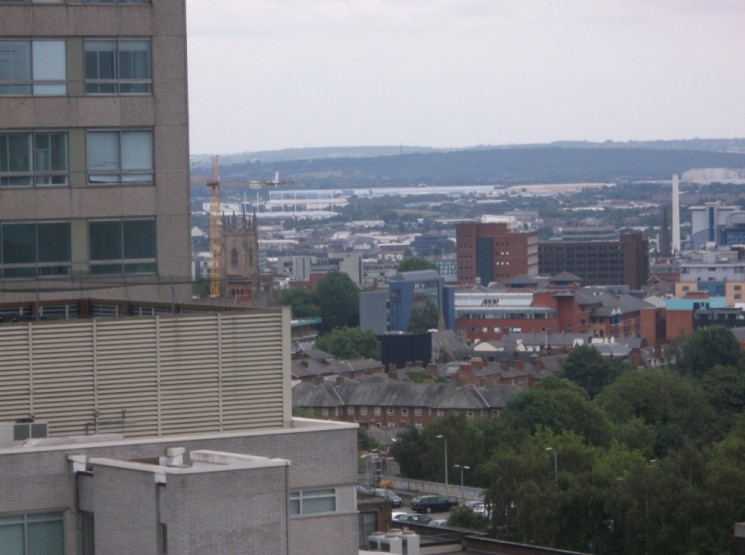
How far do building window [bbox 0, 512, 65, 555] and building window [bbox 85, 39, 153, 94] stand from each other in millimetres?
8841

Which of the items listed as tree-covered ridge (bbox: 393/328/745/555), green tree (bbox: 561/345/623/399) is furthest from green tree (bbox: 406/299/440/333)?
tree-covered ridge (bbox: 393/328/745/555)

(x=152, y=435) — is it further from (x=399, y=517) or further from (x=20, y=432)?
(x=399, y=517)

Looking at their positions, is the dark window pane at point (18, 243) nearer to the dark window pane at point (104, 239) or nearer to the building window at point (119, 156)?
the dark window pane at point (104, 239)

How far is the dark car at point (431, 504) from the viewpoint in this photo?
3098 inches

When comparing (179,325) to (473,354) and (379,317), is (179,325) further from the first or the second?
(379,317)

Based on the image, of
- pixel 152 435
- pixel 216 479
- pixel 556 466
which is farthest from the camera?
pixel 556 466

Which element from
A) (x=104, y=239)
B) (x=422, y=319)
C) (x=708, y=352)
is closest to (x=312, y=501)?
(x=104, y=239)

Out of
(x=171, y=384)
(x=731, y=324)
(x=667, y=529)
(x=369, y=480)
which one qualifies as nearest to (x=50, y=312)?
(x=171, y=384)

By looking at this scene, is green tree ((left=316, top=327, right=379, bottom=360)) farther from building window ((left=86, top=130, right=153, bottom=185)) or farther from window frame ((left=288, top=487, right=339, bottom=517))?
window frame ((left=288, top=487, right=339, bottom=517))

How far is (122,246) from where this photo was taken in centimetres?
2761

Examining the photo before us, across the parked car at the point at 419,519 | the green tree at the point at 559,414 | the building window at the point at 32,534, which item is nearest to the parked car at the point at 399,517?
the parked car at the point at 419,519

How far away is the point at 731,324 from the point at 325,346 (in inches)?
1586

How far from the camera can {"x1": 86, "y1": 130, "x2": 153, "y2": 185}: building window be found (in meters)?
→ 27.0

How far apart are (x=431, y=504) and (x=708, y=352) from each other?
66.1 meters
